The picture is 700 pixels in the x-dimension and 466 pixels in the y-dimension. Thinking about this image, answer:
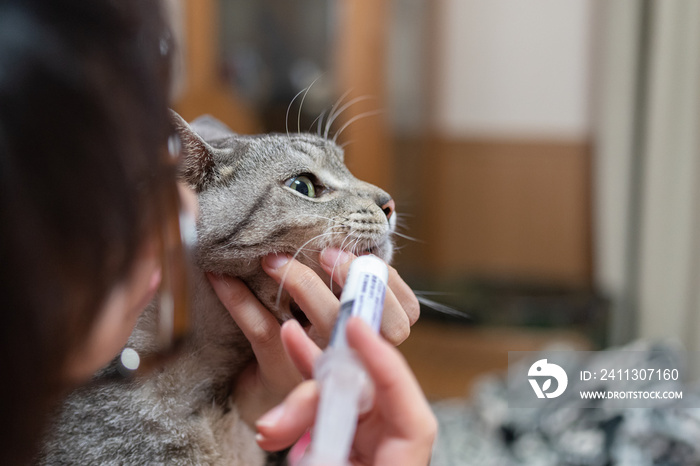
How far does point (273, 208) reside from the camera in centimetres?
59

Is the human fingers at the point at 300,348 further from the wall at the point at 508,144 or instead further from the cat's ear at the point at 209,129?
the wall at the point at 508,144

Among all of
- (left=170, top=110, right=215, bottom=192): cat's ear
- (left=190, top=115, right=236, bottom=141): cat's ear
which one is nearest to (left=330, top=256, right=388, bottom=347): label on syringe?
(left=170, top=110, right=215, bottom=192): cat's ear

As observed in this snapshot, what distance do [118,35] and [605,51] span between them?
6.22 feet

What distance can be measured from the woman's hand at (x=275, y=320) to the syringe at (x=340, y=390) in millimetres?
68

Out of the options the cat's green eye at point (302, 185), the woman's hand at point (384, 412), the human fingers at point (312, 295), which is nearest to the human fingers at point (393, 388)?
the woman's hand at point (384, 412)

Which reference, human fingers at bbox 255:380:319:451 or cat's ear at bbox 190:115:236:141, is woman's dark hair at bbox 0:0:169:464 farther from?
cat's ear at bbox 190:115:236:141

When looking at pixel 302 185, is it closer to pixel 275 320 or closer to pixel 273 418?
pixel 275 320

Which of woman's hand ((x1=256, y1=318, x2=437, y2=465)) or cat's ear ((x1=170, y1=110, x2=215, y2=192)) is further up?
cat's ear ((x1=170, y1=110, x2=215, y2=192))

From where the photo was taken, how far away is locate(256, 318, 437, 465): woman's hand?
0.38 m

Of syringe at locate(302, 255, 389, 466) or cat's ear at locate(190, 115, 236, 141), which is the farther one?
cat's ear at locate(190, 115, 236, 141)

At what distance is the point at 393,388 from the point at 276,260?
0.22 m

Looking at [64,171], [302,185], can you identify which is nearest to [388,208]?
[302,185]

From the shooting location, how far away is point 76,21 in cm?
32

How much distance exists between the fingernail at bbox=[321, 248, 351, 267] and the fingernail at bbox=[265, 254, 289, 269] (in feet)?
0.13
